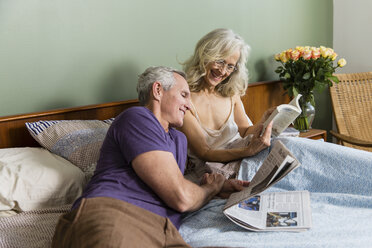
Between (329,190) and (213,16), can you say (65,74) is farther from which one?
(329,190)

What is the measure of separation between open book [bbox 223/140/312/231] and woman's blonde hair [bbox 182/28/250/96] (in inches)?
30.5

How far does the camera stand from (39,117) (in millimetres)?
1839

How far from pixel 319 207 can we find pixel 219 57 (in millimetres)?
892

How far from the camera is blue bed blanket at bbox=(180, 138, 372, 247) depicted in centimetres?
128

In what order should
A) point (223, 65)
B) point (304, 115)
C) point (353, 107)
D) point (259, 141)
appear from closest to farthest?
point (259, 141), point (223, 65), point (304, 115), point (353, 107)

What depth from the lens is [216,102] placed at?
2176 millimetres

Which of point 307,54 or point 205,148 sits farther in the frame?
point 307,54

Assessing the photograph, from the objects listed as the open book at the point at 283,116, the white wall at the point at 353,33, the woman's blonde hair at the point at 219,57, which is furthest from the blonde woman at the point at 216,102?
the white wall at the point at 353,33

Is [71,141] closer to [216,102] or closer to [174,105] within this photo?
[174,105]

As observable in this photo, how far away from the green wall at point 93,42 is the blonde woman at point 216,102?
0.31 meters

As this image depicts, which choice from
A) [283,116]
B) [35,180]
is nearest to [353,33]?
[283,116]

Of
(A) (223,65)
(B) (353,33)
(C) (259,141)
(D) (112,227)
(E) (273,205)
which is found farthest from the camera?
(B) (353,33)

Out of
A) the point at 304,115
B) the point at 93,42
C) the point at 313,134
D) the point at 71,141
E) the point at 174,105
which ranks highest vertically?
the point at 93,42

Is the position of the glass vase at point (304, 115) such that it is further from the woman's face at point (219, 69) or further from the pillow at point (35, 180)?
the pillow at point (35, 180)
